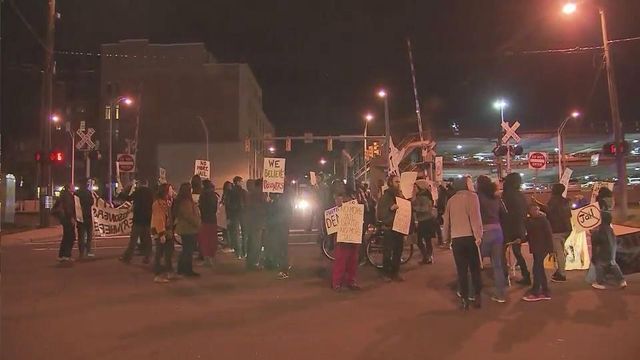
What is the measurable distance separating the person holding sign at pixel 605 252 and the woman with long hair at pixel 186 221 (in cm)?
669

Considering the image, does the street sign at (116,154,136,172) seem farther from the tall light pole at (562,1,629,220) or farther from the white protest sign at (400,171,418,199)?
the tall light pole at (562,1,629,220)

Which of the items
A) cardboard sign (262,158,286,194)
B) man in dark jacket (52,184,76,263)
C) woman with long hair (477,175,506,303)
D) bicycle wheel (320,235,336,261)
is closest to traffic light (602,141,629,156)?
bicycle wheel (320,235,336,261)

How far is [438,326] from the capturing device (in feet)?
24.1

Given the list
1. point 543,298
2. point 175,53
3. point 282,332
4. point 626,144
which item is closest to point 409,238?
point 543,298

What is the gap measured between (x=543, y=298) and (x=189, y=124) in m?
68.0

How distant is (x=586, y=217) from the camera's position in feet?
36.0

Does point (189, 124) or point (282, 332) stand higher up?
point (189, 124)

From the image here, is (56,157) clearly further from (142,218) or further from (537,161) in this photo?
(537,161)

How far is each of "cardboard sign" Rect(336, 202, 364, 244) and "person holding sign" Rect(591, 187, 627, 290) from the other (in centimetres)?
370

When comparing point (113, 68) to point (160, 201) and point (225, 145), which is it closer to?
point (225, 145)

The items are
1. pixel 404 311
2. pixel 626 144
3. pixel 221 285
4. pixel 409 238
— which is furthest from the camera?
pixel 626 144

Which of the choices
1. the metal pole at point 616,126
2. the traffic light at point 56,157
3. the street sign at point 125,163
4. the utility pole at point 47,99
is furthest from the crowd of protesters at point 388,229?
the utility pole at point 47,99

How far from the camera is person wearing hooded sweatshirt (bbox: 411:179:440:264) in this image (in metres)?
12.5

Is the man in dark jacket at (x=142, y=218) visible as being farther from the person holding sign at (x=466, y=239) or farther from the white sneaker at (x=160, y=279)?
the person holding sign at (x=466, y=239)
